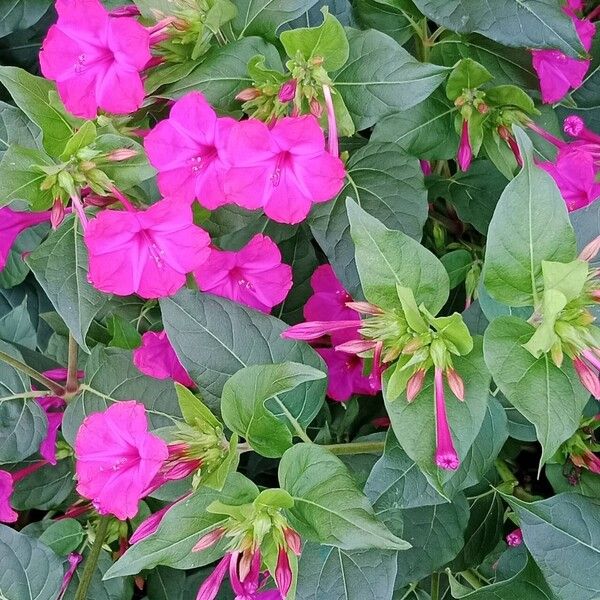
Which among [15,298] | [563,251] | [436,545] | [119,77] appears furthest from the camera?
[15,298]

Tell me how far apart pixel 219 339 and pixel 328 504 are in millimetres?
265

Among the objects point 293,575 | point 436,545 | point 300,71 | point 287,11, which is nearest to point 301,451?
point 293,575

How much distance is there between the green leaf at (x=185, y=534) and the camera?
84 centimetres

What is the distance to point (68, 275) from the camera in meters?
1.00

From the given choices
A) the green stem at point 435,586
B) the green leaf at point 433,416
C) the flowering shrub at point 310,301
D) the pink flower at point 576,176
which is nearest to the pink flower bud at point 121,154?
the flowering shrub at point 310,301

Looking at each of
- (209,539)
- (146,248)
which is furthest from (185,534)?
(146,248)

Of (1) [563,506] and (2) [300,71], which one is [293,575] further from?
(2) [300,71]

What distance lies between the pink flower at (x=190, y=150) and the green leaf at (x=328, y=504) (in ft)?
1.16

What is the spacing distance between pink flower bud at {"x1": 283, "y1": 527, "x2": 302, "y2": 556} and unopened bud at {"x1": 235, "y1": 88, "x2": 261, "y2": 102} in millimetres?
554

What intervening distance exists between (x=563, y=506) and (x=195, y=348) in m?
0.52

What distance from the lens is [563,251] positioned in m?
0.82

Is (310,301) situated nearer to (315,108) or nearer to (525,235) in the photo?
(315,108)

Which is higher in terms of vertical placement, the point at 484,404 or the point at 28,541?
the point at 484,404

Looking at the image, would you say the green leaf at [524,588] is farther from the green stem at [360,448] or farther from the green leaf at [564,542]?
the green stem at [360,448]
